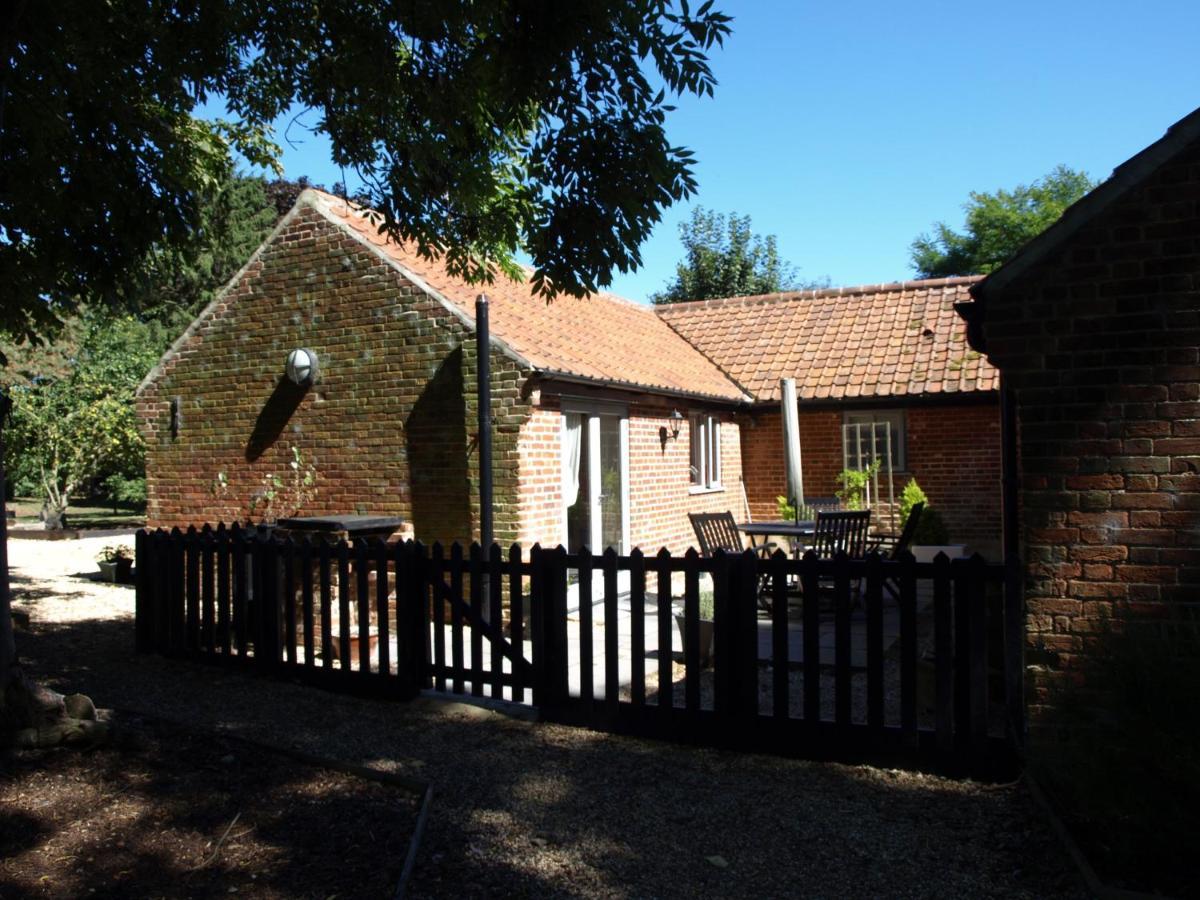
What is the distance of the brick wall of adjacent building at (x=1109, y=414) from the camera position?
4.61m

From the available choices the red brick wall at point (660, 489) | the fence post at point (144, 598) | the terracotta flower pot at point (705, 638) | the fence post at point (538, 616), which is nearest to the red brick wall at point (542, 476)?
the red brick wall at point (660, 489)

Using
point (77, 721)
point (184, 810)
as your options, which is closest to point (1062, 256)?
point (184, 810)

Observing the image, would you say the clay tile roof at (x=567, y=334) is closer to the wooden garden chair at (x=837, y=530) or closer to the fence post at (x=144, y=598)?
the wooden garden chair at (x=837, y=530)

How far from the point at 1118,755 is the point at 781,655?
1.93m

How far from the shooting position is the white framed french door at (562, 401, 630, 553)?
38.4ft

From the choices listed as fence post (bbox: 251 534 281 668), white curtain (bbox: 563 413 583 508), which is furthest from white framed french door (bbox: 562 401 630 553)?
fence post (bbox: 251 534 281 668)

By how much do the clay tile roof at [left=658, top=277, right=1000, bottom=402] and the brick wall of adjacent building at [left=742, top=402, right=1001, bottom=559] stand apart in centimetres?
53

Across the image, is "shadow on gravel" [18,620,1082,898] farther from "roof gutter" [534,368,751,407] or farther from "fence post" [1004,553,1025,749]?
"roof gutter" [534,368,751,407]

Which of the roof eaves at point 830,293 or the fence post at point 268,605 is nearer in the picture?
the fence post at point 268,605

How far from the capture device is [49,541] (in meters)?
21.2

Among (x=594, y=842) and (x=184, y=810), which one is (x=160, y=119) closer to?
(x=184, y=810)

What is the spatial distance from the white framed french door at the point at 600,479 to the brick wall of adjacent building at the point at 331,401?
166 centimetres

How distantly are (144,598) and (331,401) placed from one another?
359cm

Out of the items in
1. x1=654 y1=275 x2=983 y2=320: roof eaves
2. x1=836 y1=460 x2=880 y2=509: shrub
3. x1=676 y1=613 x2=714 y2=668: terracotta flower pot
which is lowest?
x1=676 y1=613 x2=714 y2=668: terracotta flower pot
